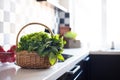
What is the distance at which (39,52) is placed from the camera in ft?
4.11

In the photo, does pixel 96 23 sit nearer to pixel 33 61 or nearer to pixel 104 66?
pixel 104 66

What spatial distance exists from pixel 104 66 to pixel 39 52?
6.34ft

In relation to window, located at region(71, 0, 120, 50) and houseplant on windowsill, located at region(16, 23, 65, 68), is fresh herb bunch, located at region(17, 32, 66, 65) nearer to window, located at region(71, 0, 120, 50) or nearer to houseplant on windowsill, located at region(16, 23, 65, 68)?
houseplant on windowsill, located at region(16, 23, 65, 68)

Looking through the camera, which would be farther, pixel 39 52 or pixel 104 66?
pixel 104 66

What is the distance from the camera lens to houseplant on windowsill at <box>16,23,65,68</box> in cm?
125

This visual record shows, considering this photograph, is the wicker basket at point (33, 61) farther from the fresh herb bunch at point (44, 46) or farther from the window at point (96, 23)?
the window at point (96, 23)

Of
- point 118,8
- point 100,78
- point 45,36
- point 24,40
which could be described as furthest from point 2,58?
point 118,8

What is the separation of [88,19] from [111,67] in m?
1.04

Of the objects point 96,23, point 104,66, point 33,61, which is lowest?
point 104,66

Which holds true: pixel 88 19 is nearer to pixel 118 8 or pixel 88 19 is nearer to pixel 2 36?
pixel 118 8

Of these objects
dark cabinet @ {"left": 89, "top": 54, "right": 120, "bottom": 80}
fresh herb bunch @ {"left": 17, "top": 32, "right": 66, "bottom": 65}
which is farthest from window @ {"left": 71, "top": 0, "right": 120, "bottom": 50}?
fresh herb bunch @ {"left": 17, "top": 32, "right": 66, "bottom": 65}

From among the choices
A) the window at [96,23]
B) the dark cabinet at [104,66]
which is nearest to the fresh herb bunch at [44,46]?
the dark cabinet at [104,66]

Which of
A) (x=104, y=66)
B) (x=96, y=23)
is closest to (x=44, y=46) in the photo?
(x=104, y=66)

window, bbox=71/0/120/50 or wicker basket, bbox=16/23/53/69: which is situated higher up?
window, bbox=71/0/120/50
